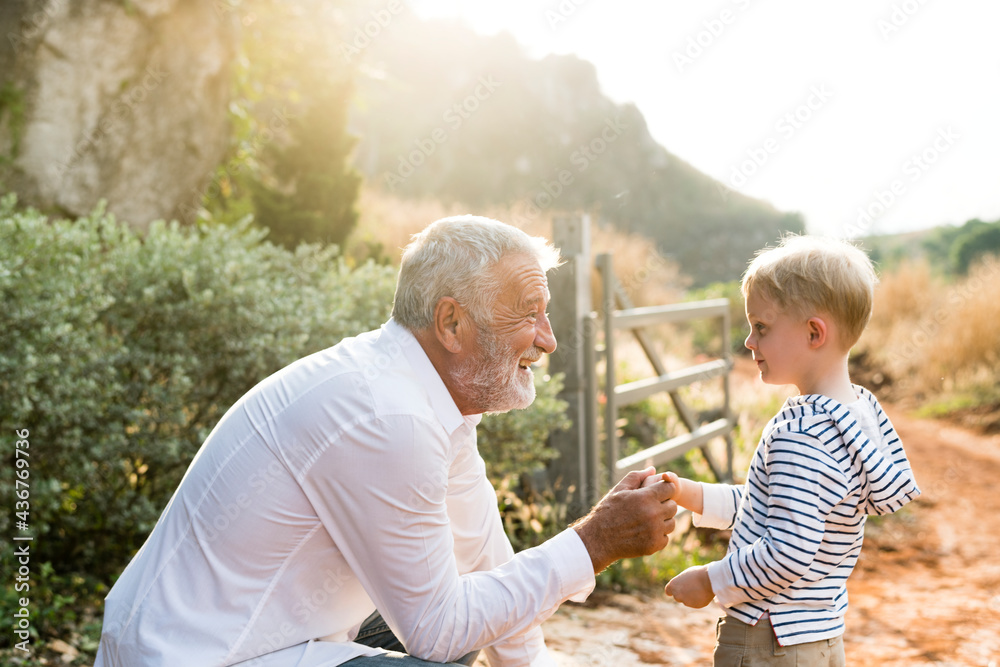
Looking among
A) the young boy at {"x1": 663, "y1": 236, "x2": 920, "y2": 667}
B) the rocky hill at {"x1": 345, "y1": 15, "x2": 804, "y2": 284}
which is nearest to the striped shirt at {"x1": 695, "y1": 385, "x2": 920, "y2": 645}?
the young boy at {"x1": 663, "y1": 236, "x2": 920, "y2": 667}

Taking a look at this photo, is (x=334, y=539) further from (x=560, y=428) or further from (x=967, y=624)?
(x=967, y=624)

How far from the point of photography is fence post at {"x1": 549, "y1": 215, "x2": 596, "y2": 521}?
438 cm

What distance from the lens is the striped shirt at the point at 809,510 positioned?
1594 mm

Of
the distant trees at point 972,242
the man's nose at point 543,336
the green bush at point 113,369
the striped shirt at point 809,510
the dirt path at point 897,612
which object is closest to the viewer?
the striped shirt at point 809,510

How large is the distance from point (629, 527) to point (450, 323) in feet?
2.13

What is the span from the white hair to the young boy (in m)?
0.62

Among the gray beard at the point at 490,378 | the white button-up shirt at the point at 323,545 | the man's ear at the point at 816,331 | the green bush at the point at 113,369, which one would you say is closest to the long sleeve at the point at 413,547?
the white button-up shirt at the point at 323,545

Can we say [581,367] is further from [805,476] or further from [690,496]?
[805,476]

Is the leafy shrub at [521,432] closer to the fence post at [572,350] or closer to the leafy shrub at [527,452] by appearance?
the leafy shrub at [527,452]

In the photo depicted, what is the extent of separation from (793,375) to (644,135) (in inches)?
1650

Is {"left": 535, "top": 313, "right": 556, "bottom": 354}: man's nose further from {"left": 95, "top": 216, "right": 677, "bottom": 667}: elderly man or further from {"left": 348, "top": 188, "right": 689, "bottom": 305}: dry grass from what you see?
{"left": 348, "top": 188, "right": 689, "bottom": 305}: dry grass

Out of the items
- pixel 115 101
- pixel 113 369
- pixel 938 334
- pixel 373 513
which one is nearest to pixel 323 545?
pixel 373 513

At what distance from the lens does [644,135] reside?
41.5m

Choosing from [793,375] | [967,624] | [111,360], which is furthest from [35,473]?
[967,624]
